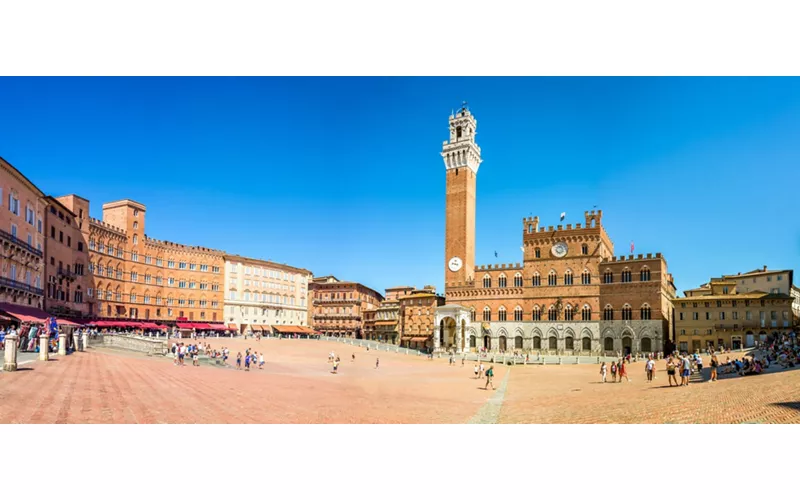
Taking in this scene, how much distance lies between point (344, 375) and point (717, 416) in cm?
1837

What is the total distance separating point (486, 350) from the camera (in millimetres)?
55094

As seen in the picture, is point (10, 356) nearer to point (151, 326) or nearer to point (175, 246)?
point (151, 326)

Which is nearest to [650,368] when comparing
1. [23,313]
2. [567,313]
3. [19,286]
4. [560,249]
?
[23,313]

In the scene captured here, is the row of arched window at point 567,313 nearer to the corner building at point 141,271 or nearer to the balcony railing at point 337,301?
the balcony railing at point 337,301

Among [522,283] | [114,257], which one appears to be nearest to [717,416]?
[522,283]

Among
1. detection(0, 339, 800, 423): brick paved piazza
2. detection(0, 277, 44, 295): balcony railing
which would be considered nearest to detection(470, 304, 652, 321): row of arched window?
detection(0, 339, 800, 423): brick paved piazza

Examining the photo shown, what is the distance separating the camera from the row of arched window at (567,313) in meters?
49.3

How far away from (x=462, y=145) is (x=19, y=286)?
4180 centimetres

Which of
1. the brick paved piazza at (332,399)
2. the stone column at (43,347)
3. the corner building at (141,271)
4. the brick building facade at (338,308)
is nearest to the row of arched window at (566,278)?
the brick building facade at (338,308)

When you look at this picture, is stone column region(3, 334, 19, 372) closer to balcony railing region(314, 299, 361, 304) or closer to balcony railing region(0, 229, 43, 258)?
balcony railing region(0, 229, 43, 258)

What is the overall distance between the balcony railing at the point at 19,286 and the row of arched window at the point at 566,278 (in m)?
37.7

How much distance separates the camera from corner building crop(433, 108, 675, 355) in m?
49.6

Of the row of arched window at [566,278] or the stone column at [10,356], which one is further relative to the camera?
the row of arched window at [566,278]

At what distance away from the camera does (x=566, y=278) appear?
2087 inches
